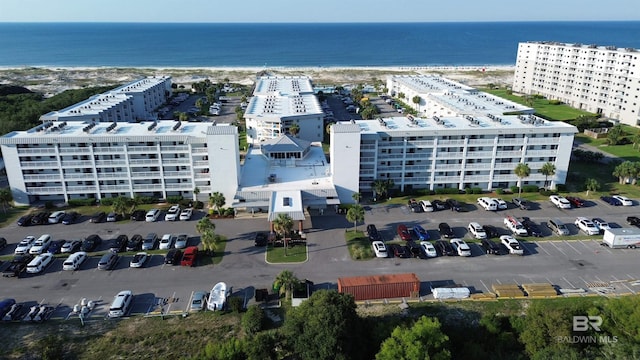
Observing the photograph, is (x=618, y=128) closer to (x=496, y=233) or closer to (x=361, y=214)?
(x=496, y=233)

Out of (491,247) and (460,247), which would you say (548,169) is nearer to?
(491,247)

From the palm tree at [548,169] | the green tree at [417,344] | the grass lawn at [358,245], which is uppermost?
the palm tree at [548,169]

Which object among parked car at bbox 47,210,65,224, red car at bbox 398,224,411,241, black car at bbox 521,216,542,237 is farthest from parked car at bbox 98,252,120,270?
black car at bbox 521,216,542,237

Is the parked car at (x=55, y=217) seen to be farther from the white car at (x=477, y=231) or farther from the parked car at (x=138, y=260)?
the white car at (x=477, y=231)

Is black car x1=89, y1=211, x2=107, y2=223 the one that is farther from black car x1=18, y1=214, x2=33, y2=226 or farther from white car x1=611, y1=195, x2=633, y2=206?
white car x1=611, y1=195, x2=633, y2=206

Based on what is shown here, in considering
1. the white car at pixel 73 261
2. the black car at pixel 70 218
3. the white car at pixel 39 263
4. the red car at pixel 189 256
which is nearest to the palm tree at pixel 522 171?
the red car at pixel 189 256

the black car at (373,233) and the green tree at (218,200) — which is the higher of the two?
the green tree at (218,200)

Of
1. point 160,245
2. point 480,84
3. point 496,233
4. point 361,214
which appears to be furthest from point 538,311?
point 480,84
